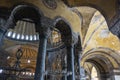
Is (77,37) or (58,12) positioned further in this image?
(77,37)

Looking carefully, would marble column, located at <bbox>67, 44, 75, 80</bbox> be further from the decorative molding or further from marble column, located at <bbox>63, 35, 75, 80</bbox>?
the decorative molding

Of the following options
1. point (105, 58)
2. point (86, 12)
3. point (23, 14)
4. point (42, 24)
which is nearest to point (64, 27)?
point (42, 24)

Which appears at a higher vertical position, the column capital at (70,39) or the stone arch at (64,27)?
the stone arch at (64,27)

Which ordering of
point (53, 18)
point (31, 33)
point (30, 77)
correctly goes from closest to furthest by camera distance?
point (53, 18), point (30, 77), point (31, 33)

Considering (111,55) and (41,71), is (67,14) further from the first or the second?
(111,55)

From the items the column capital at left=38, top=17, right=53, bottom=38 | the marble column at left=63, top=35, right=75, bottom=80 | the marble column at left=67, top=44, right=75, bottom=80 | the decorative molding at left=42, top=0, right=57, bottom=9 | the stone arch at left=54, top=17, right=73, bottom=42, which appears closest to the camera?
the column capital at left=38, top=17, right=53, bottom=38

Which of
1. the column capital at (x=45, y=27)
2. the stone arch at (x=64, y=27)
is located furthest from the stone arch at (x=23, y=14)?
the stone arch at (x=64, y=27)

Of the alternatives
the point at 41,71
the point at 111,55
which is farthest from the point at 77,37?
the point at 111,55

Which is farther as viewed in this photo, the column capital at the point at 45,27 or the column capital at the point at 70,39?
the column capital at the point at 70,39

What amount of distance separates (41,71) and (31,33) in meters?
13.4

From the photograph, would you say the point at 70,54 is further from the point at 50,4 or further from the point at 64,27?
the point at 50,4

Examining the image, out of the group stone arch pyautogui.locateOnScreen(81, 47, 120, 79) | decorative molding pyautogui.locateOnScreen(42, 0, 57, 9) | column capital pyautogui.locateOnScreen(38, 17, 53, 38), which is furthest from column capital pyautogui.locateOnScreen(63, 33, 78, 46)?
stone arch pyautogui.locateOnScreen(81, 47, 120, 79)

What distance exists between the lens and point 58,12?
21.9ft

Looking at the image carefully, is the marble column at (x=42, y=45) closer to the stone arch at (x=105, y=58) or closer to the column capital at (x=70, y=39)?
the column capital at (x=70, y=39)
